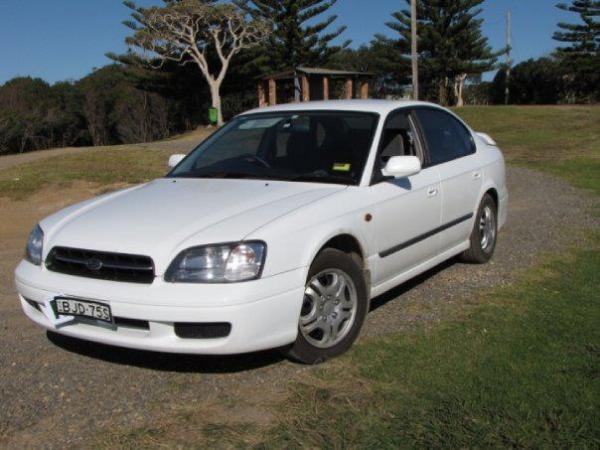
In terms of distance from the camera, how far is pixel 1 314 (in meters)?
5.34

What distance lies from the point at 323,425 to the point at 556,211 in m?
6.88

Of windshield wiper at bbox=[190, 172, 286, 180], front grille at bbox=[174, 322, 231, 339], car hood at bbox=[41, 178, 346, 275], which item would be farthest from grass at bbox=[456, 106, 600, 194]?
front grille at bbox=[174, 322, 231, 339]

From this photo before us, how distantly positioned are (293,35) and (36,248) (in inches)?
1553

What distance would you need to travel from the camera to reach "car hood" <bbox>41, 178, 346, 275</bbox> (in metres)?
3.67

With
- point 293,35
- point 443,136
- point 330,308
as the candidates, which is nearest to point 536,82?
point 293,35

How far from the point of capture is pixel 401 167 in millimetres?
4586

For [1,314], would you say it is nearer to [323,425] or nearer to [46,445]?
[46,445]

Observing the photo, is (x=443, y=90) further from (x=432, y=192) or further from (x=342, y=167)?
(x=342, y=167)

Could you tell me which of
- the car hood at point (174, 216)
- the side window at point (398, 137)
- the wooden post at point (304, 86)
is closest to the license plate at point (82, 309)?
the car hood at point (174, 216)

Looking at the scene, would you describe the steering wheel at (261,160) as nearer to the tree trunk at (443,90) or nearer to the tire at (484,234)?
the tire at (484,234)

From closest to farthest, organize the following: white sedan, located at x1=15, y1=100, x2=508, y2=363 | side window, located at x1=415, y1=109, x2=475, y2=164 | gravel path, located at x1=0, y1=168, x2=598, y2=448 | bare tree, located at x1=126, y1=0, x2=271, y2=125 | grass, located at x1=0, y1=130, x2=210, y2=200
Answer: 1. gravel path, located at x1=0, y1=168, x2=598, y2=448
2. white sedan, located at x1=15, y1=100, x2=508, y2=363
3. side window, located at x1=415, y1=109, x2=475, y2=164
4. grass, located at x1=0, y1=130, x2=210, y2=200
5. bare tree, located at x1=126, y1=0, x2=271, y2=125

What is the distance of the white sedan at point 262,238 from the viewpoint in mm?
3594

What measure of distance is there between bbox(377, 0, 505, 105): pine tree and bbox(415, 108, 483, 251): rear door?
3875 centimetres

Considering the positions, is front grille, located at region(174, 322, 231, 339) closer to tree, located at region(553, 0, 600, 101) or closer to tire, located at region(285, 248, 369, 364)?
tire, located at region(285, 248, 369, 364)
